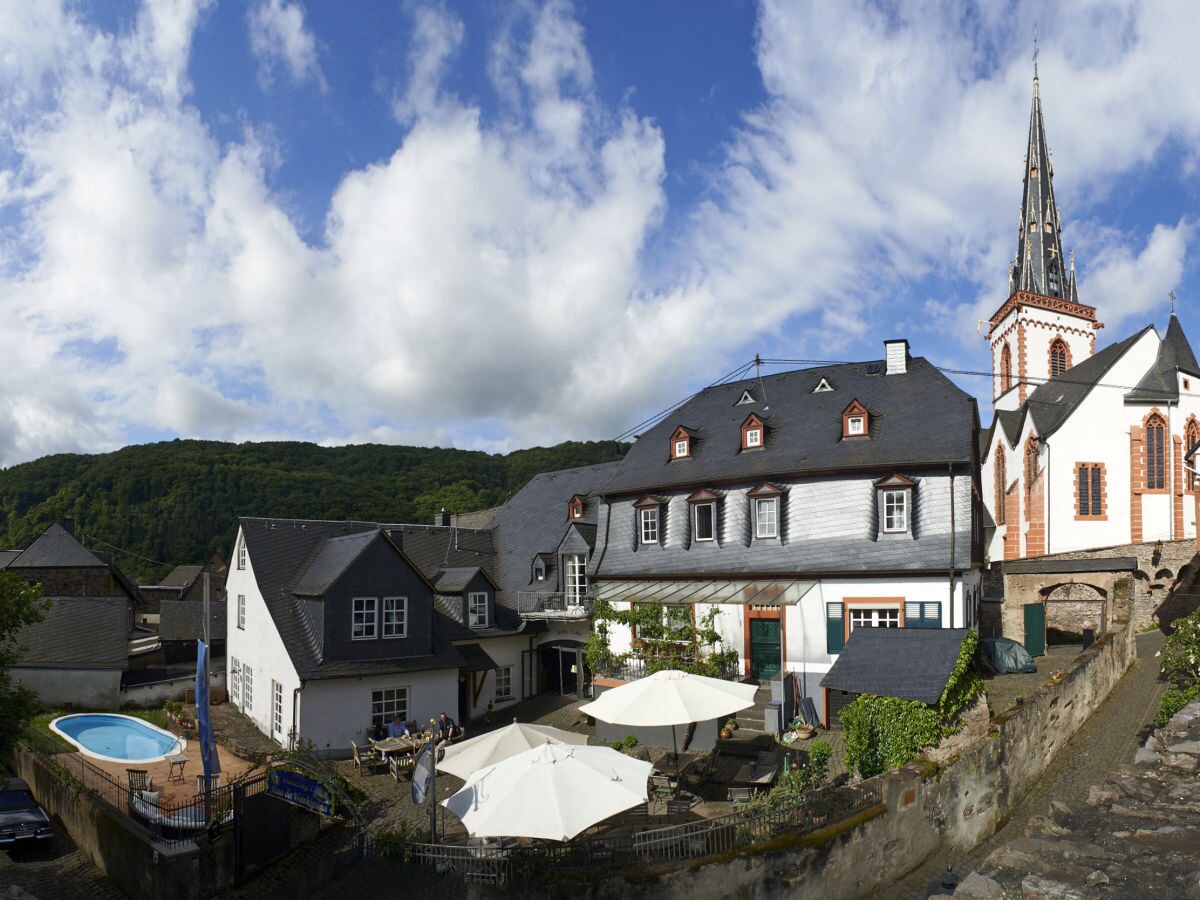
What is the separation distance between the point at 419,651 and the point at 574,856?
14.1 m

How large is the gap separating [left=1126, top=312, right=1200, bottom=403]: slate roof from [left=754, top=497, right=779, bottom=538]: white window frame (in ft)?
82.7

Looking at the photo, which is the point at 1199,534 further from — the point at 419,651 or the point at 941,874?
the point at 419,651

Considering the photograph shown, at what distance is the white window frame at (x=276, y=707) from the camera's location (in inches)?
913

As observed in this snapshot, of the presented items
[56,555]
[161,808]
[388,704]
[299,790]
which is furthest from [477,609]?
[56,555]

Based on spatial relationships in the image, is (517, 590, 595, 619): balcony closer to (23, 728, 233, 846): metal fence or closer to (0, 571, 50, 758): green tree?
(23, 728, 233, 846): metal fence

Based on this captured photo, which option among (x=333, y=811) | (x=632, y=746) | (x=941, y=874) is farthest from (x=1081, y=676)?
(x=333, y=811)

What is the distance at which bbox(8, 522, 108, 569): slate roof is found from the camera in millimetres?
45031

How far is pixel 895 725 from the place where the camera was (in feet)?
47.0

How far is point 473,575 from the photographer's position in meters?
27.4

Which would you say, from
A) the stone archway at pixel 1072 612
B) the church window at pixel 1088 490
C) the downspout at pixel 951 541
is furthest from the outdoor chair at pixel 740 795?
the church window at pixel 1088 490

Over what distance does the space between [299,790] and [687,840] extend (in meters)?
8.52

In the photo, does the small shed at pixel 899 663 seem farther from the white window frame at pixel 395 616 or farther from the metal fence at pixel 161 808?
the white window frame at pixel 395 616

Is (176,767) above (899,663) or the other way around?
the other way around

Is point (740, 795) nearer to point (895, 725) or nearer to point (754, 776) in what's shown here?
point (754, 776)
